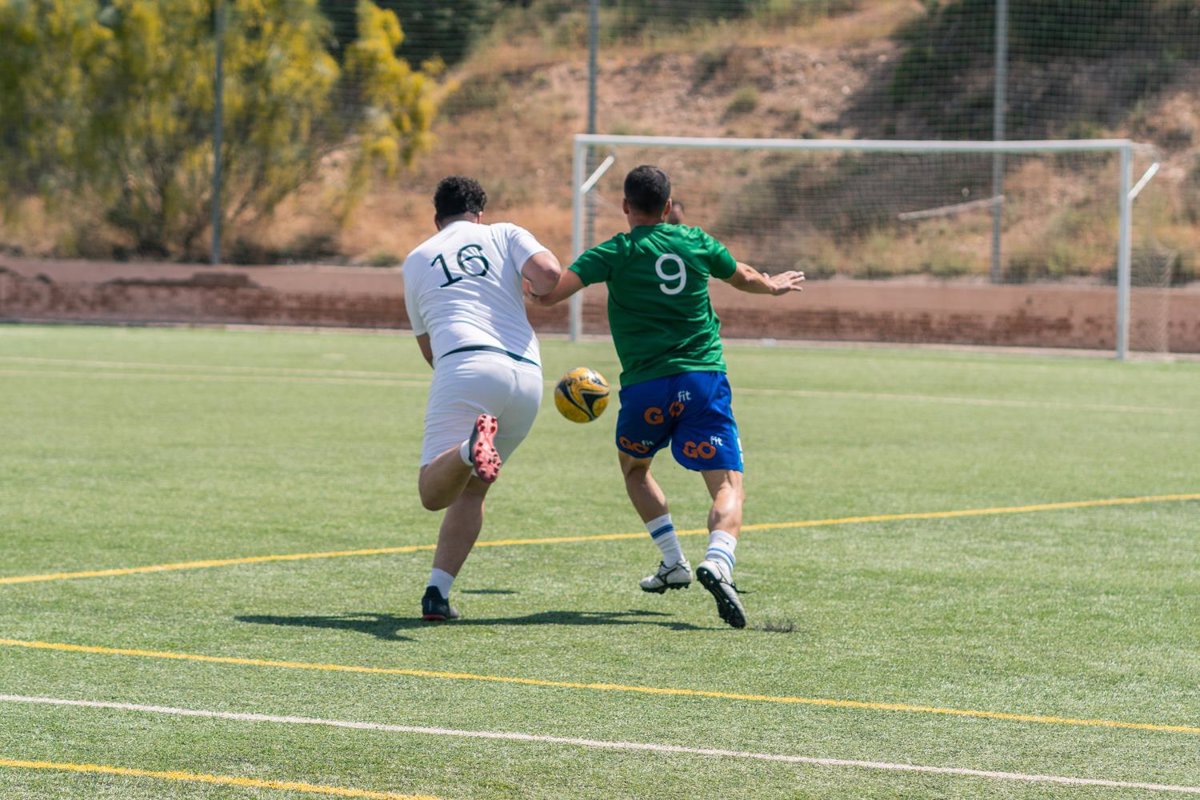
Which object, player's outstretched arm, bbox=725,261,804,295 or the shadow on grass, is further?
player's outstretched arm, bbox=725,261,804,295

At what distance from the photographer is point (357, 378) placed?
20.9m

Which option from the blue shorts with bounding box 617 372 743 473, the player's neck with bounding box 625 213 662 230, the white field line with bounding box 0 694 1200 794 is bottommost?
the white field line with bounding box 0 694 1200 794

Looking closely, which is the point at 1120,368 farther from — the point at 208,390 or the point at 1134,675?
the point at 1134,675

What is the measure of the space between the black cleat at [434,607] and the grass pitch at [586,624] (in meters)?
0.14

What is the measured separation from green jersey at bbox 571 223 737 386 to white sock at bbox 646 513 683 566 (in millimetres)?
706

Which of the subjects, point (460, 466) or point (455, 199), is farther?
point (455, 199)

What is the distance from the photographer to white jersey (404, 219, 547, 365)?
7516mm

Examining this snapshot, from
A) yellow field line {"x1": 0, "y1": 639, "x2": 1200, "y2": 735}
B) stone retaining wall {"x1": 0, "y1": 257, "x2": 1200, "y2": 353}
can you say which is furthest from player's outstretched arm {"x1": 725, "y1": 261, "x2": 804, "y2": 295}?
stone retaining wall {"x1": 0, "y1": 257, "x2": 1200, "y2": 353}

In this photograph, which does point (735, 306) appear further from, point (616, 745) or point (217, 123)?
point (616, 745)

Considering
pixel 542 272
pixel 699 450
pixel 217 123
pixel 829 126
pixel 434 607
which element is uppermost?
pixel 829 126

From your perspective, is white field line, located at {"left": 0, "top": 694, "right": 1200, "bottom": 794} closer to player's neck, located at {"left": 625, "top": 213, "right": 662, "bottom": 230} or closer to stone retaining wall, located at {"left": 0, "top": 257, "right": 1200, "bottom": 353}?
player's neck, located at {"left": 625, "top": 213, "right": 662, "bottom": 230}

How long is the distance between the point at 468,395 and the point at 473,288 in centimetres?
49

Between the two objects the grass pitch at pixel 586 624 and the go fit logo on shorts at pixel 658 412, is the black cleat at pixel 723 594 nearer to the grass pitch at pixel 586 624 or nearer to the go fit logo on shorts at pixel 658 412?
the grass pitch at pixel 586 624

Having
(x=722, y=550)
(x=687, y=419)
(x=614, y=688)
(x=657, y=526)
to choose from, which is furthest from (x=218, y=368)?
(x=614, y=688)
